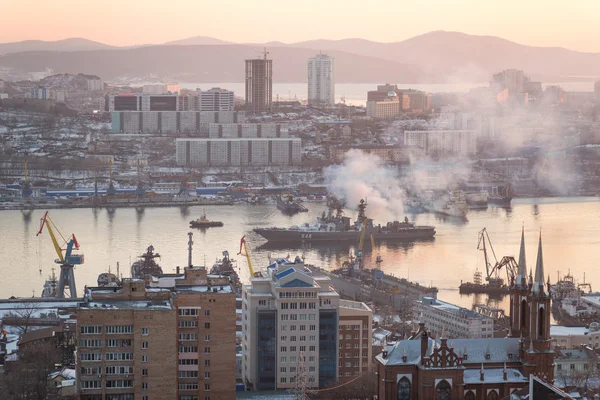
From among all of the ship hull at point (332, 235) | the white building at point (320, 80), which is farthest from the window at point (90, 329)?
the white building at point (320, 80)

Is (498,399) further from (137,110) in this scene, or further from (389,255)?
(137,110)

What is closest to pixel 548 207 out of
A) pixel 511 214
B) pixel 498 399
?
pixel 511 214

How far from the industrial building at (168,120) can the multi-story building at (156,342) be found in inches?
929

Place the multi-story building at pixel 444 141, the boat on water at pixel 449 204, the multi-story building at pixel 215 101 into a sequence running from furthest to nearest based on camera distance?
the multi-story building at pixel 215 101
the multi-story building at pixel 444 141
the boat on water at pixel 449 204

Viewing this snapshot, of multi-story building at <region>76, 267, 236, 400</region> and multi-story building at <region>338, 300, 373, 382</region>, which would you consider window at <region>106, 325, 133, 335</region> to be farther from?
multi-story building at <region>338, 300, 373, 382</region>

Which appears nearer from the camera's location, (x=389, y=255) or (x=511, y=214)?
(x=389, y=255)

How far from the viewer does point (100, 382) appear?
6867 millimetres

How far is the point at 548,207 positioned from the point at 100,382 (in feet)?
50.7

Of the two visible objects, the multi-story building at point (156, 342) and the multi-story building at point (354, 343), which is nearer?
the multi-story building at point (156, 342)

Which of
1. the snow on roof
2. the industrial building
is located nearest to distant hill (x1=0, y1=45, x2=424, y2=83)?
the industrial building

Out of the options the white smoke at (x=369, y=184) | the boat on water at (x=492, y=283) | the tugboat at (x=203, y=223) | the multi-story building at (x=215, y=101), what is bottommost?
the boat on water at (x=492, y=283)

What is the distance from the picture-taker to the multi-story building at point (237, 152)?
26.5m

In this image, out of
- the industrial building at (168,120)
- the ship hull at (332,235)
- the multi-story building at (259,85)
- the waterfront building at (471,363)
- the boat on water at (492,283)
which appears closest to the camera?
the waterfront building at (471,363)

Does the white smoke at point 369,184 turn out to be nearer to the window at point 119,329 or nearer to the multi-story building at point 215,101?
the multi-story building at point 215,101
